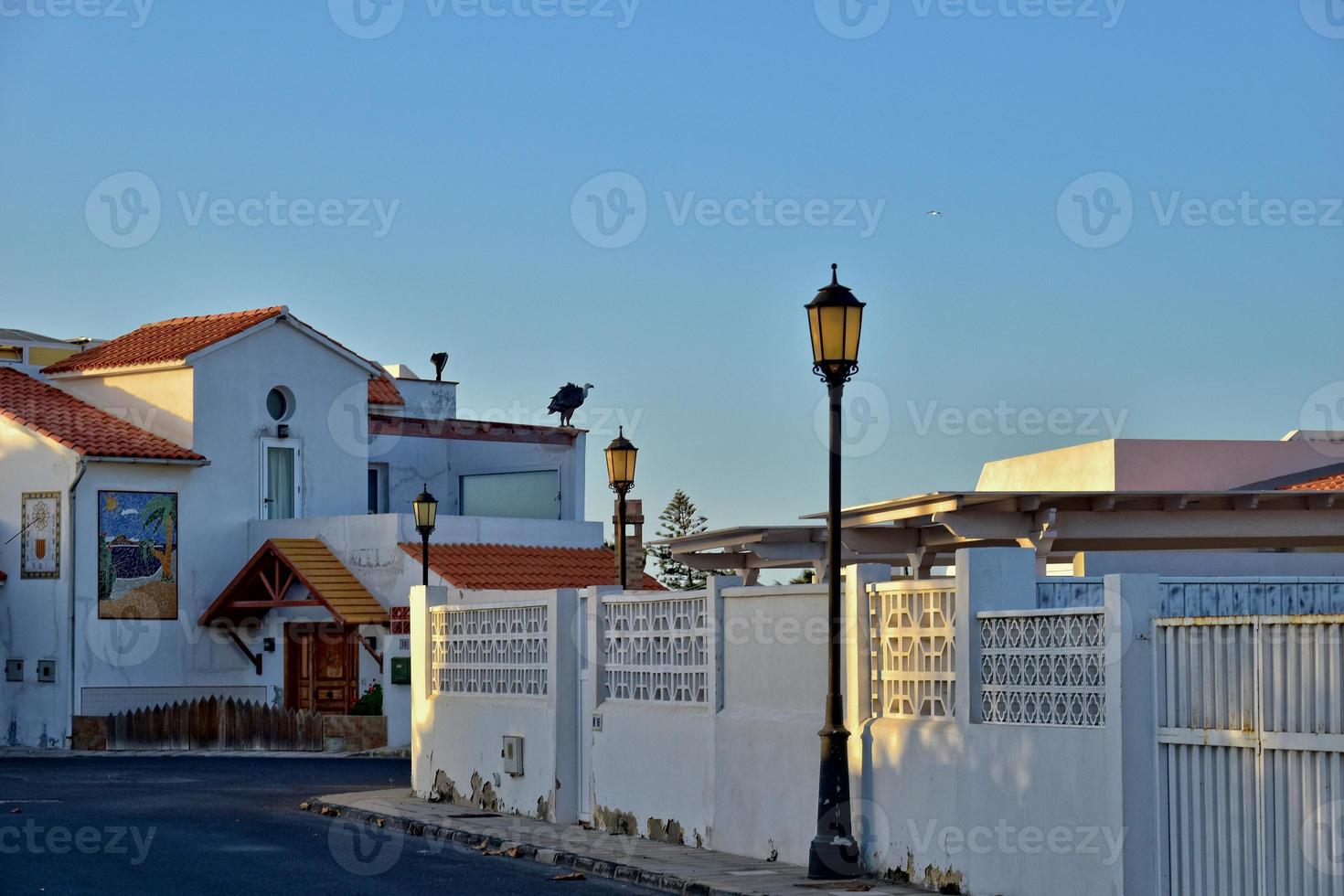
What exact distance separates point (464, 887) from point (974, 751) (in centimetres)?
391

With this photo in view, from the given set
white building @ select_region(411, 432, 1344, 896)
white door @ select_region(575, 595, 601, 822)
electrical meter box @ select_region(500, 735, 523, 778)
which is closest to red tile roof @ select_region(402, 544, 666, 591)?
white building @ select_region(411, 432, 1344, 896)

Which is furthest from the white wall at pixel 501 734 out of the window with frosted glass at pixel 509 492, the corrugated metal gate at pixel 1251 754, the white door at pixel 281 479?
the window with frosted glass at pixel 509 492

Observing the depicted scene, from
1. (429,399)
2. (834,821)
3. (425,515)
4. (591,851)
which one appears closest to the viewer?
(834,821)

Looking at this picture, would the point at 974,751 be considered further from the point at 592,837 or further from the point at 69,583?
the point at 69,583

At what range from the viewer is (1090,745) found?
11.5 meters

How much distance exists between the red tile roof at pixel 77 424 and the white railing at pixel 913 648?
24.9 meters

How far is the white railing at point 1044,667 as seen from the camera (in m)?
11.6

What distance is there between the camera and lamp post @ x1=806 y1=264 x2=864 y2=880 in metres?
13.7

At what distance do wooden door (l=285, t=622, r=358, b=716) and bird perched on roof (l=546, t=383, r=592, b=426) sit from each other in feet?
38.8

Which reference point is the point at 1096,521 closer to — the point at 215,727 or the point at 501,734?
the point at 501,734

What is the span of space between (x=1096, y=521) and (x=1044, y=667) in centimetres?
1056

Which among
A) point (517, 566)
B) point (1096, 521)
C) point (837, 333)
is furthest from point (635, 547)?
point (837, 333)

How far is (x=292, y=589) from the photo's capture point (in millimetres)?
37344

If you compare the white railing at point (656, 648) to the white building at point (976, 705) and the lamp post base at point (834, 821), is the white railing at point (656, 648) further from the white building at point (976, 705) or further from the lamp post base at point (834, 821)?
the lamp post base at point (834, 821)
